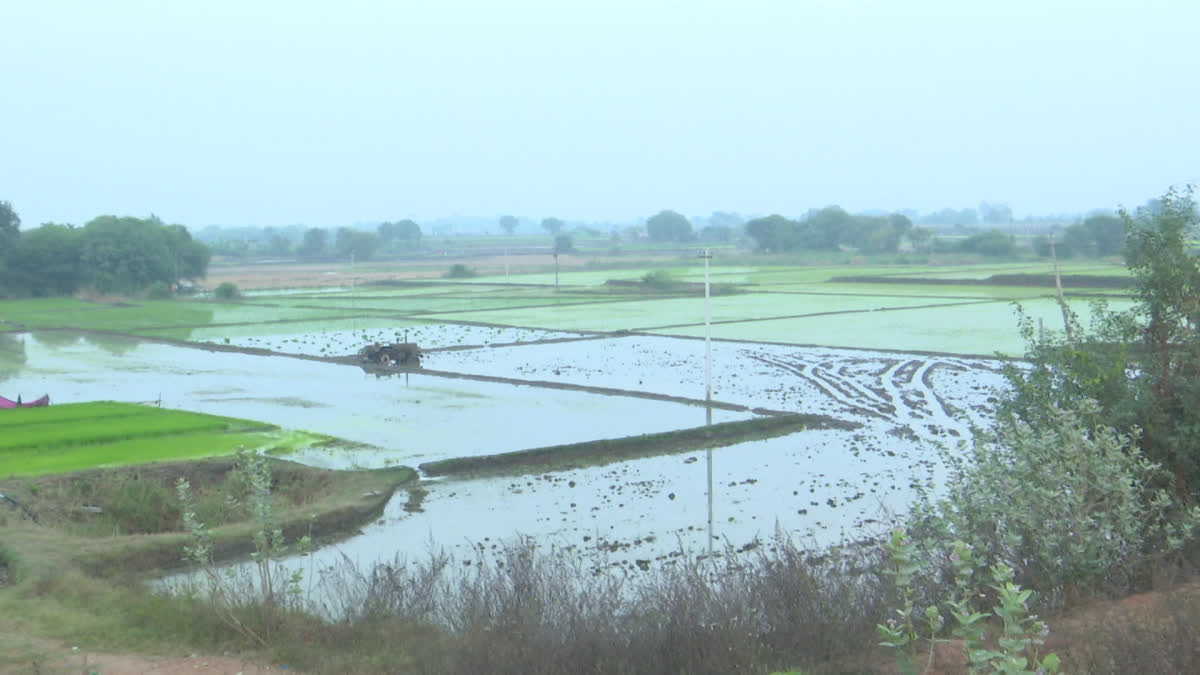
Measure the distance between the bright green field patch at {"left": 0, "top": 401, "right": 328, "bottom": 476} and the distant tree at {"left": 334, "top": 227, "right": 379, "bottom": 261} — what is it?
89.1 metres

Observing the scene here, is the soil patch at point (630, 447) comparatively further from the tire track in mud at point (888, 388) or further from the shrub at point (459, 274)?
the shrub at point (459, 274)

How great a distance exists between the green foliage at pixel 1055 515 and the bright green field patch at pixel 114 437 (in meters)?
11.8

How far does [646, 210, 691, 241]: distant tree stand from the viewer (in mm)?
150750

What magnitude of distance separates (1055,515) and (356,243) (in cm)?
10726

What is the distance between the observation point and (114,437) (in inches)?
715

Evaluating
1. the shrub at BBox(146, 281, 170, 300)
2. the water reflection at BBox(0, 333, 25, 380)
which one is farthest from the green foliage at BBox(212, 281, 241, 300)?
the water reflection at BBox(0, 333, 25, 380)

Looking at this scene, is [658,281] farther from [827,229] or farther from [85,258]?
[827,229]

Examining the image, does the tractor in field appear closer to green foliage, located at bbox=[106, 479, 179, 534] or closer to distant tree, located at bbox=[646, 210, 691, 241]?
green foliage, located at bbox=[106, 479, 179, 534]

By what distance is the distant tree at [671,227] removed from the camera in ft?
495

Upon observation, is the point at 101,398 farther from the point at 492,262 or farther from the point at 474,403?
the point at 492,262

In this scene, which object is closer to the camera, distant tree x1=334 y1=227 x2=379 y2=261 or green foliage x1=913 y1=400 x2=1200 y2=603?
green foliage x1=913 y1=400 x2=1200 y2=603

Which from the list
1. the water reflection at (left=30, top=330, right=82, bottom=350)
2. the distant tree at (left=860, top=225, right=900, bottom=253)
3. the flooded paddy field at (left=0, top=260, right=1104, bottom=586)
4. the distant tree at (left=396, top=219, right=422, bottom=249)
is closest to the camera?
the flooded paddy field at (left=0, top=260, right=1104, bottom=586)

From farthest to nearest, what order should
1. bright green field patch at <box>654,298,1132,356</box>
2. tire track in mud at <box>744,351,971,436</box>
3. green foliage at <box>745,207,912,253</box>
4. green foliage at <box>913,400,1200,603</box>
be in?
green foliage at <box>745,207,912,253</box>, bright green field patch at <box>654,298,1132,356</box>, tire track in mud at <box>744,351,971,436</box>, green foliage at <box>913,400,1200,603</box>

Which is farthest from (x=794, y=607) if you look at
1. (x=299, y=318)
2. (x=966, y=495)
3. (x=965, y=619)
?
(x=299, y=318)
